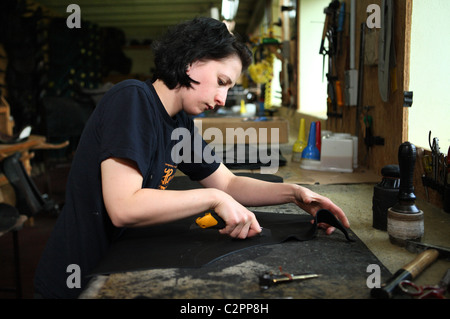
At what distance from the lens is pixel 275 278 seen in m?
0.85

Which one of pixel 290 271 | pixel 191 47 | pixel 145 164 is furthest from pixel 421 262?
pixel 191 47

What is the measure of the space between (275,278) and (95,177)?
0.56 metres

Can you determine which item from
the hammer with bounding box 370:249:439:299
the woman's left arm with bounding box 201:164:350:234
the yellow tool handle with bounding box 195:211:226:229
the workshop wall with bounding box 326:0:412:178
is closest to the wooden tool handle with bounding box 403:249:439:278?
the hammer with bounding box 370:249:439:299

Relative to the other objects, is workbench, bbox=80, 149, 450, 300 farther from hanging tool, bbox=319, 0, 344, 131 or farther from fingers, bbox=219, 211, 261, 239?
hanging tool, bbox=319, 0, 344, 131

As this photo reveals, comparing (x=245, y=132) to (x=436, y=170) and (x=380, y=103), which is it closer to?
(x=380, y=103)

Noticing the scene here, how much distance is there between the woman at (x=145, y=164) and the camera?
1020 mm

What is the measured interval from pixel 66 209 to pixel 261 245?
0.56 meters

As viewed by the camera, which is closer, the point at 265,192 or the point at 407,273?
the point at 407,273

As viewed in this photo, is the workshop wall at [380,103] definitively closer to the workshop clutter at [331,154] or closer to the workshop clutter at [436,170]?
the workshop clutter at [331,154]

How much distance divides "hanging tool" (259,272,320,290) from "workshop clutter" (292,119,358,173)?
53.8 inches

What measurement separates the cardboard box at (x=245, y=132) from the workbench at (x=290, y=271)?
1928 mm

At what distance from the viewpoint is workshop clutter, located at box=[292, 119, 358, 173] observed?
217 centimetres

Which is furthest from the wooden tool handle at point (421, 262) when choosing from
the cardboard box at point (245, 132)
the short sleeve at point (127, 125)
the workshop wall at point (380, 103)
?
the cardboard box at point (245, 132)
